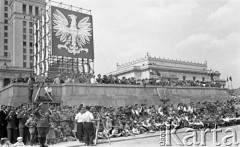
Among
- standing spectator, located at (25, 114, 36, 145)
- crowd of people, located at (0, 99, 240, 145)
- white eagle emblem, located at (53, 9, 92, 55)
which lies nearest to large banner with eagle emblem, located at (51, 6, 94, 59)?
white eagle emblem, located at (53, 9, 92, 55)

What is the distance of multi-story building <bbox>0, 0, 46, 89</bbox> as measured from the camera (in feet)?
235

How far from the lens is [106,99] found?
22.8 metres

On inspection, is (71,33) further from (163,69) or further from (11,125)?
(163,69)

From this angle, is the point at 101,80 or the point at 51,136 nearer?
the point at 51,136

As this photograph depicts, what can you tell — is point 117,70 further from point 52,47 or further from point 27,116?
point 27,116

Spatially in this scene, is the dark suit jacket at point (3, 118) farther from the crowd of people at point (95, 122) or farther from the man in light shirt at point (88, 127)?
the man in light shirt at point (88, 127)

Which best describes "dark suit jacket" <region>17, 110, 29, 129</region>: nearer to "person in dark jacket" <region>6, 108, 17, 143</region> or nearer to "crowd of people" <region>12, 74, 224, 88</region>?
"person in dark jacket" <region>6, 108, 17, 143</region>

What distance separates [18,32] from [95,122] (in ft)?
217

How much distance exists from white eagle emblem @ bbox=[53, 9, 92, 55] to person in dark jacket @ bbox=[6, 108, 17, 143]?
16673mm

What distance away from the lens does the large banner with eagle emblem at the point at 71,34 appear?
2798cm

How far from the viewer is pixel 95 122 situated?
12953mm

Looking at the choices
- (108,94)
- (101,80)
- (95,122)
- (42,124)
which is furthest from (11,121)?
(101,80)

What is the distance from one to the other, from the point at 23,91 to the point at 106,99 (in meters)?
6.68

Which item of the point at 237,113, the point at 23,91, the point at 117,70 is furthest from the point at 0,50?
the point at 237,113
